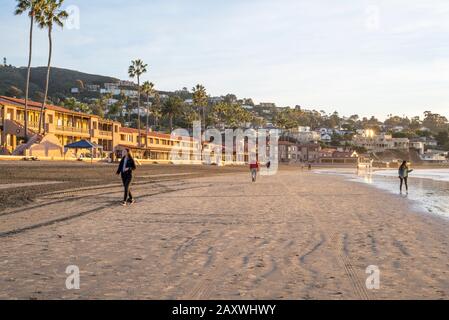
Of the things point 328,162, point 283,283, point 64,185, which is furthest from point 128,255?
point 328,162

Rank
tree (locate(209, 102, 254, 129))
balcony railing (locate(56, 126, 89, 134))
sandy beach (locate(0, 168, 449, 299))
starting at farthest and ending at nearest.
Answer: tree (locate(209, 102, 254, 129)) → balcony railing (locate(56, 126, 89, 134)) → sandy beach (locate(0, 168, 449, 299))

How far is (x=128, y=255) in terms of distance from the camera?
8.07 metres

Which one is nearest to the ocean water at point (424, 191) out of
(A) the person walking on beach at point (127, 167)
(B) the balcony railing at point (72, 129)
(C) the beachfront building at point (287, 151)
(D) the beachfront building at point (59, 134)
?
(A) the person walking on beach at point (127, 167)

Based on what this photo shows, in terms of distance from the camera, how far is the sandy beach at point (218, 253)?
5848 mm

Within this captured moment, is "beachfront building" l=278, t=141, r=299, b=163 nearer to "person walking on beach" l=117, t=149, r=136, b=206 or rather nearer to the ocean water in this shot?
the ocean water

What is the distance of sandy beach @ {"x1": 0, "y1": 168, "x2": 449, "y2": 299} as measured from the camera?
585cm

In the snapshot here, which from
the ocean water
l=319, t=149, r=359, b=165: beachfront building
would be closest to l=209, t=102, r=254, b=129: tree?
l=319, t=149, r=359, b=165: beachfront building

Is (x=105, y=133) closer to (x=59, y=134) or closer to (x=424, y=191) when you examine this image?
(x=59, y=134)

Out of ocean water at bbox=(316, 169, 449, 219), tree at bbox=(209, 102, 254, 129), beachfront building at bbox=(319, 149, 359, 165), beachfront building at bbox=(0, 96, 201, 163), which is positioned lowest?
ocean water at bbox=(316, 169, 449, 219)

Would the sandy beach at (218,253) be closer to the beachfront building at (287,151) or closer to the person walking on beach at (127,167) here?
the person walking on beach at (127,167)

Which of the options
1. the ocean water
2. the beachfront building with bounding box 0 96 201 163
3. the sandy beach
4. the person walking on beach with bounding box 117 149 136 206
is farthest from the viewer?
the beachfront building with bounding box 0 96 201 163
